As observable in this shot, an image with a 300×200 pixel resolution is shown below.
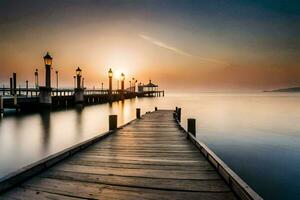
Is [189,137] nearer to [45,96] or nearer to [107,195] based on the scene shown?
[107,195]

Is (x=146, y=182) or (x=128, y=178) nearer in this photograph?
(x=146, y=182)

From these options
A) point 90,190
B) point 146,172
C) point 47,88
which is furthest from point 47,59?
point 90,190

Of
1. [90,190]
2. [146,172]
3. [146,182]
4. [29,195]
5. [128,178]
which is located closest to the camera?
[29,195]

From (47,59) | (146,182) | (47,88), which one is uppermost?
(47,59)

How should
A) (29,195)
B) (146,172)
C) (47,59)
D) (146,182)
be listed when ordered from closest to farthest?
(29,195) → (146,182) → (146,172) → (47,59)

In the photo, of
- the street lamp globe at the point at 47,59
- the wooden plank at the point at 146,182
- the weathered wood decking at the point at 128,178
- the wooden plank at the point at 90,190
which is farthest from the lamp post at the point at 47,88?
the wooden plank at the point at 90,190

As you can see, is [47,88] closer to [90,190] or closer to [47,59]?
[47,59]

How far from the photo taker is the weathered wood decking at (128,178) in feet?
10.4

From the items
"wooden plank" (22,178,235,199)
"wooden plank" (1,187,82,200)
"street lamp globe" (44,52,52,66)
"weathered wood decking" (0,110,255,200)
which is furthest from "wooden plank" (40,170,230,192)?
"street lamp globe" (44,52,52,66)

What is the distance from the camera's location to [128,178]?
150 inches

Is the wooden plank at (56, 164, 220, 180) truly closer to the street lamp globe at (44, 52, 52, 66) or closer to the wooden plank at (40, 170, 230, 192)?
the wooden plank at (40, 170, 230, 192)

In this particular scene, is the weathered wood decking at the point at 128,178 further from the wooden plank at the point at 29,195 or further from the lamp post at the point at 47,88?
the lamp post at the point at 47,88

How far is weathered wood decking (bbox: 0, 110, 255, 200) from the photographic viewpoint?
3.17 meters

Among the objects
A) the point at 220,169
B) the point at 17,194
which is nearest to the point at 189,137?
the point at 220,169
